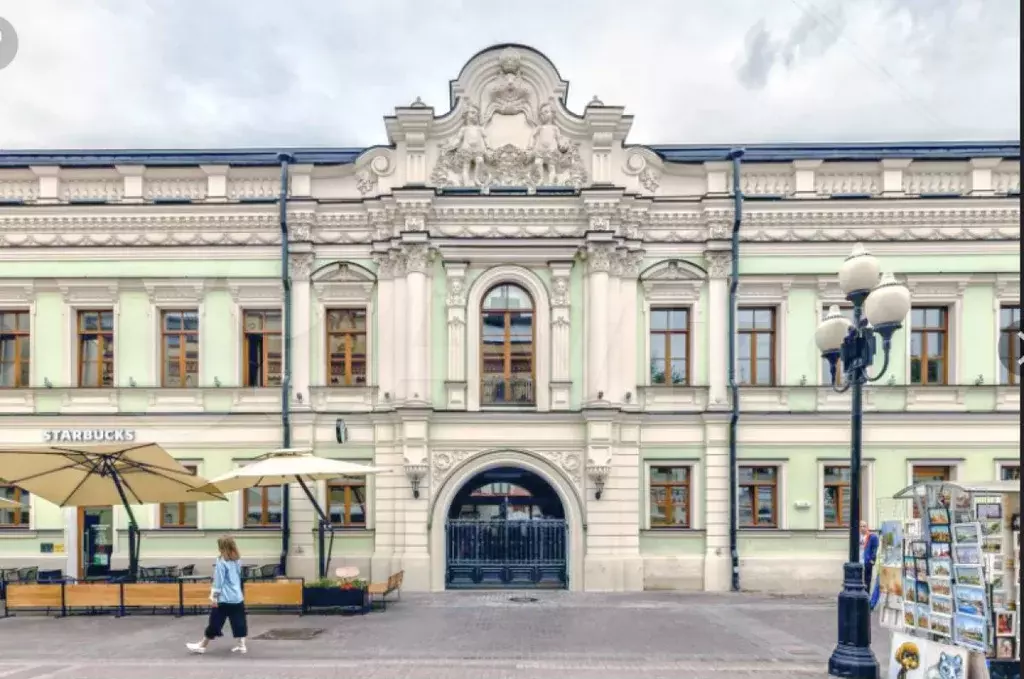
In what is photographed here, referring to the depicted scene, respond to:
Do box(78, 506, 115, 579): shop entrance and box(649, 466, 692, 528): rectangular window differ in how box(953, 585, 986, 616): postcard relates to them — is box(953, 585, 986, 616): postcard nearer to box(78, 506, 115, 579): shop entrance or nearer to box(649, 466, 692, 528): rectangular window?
box(649, 466, 692, 528): rectangular window

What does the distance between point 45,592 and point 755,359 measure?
15507 millimetres

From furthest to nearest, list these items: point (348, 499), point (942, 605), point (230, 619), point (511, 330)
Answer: point (348, 499), point (511, 330), point (230, 619), point (942, 605)

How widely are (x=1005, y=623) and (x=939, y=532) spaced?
1.13 m

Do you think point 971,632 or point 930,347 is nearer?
point 971,632

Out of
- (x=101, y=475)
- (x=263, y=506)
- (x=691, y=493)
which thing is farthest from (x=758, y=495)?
(x=101, y=475)

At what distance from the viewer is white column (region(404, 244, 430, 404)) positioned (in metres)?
18.3

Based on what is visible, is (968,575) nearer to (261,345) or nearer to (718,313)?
(718,313)

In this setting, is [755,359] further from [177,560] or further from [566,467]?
[177,560]

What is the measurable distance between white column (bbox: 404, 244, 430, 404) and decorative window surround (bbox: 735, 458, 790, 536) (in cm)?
760

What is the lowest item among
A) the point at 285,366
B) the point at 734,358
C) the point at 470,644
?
the point at 470,644

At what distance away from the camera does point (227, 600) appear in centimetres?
1173

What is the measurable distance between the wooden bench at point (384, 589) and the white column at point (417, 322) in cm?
397

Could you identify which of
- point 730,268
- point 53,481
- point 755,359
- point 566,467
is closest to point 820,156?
point 730,268

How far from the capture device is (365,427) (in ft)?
62.0
